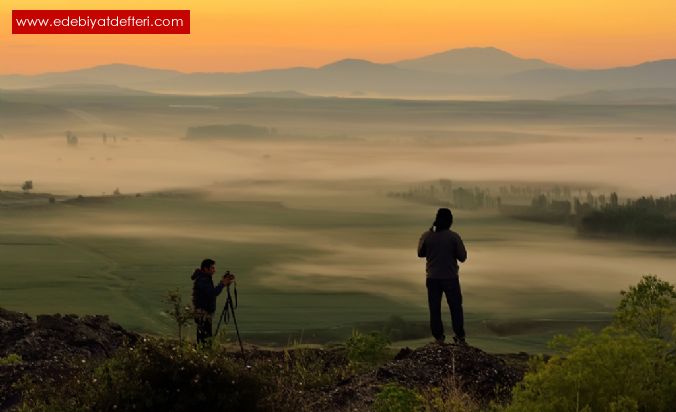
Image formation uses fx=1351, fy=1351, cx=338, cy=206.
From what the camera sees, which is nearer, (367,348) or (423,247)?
(423,247)

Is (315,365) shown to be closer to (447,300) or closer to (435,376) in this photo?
(447,300)

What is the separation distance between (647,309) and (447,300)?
209 inches

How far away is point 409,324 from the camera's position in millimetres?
65875

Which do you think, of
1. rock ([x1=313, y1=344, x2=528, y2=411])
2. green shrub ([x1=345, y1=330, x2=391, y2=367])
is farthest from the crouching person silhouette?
green shrub ([x1=345, y1=330, x2=391, y2=367])

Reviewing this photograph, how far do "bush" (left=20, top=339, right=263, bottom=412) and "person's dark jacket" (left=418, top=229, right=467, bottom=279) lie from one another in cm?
498

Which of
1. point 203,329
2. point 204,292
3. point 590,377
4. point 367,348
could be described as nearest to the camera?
point 590,377

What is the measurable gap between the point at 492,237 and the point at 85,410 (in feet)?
444

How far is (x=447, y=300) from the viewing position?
18.0 meters

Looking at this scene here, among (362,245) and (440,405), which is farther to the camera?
(362,245)

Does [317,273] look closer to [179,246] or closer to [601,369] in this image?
[179,246]

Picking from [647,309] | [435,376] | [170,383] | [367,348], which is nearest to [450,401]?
[435,376]

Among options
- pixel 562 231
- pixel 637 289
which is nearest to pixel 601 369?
pixel 637 289

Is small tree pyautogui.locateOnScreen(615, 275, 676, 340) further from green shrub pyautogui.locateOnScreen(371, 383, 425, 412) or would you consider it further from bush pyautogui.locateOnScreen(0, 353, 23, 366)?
bush pyautogui.locateOnScreen(0, 353, 23, 366)

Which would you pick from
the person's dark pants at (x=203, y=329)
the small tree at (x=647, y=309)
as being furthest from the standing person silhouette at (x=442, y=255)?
the small tree at (x=647, y=309)
